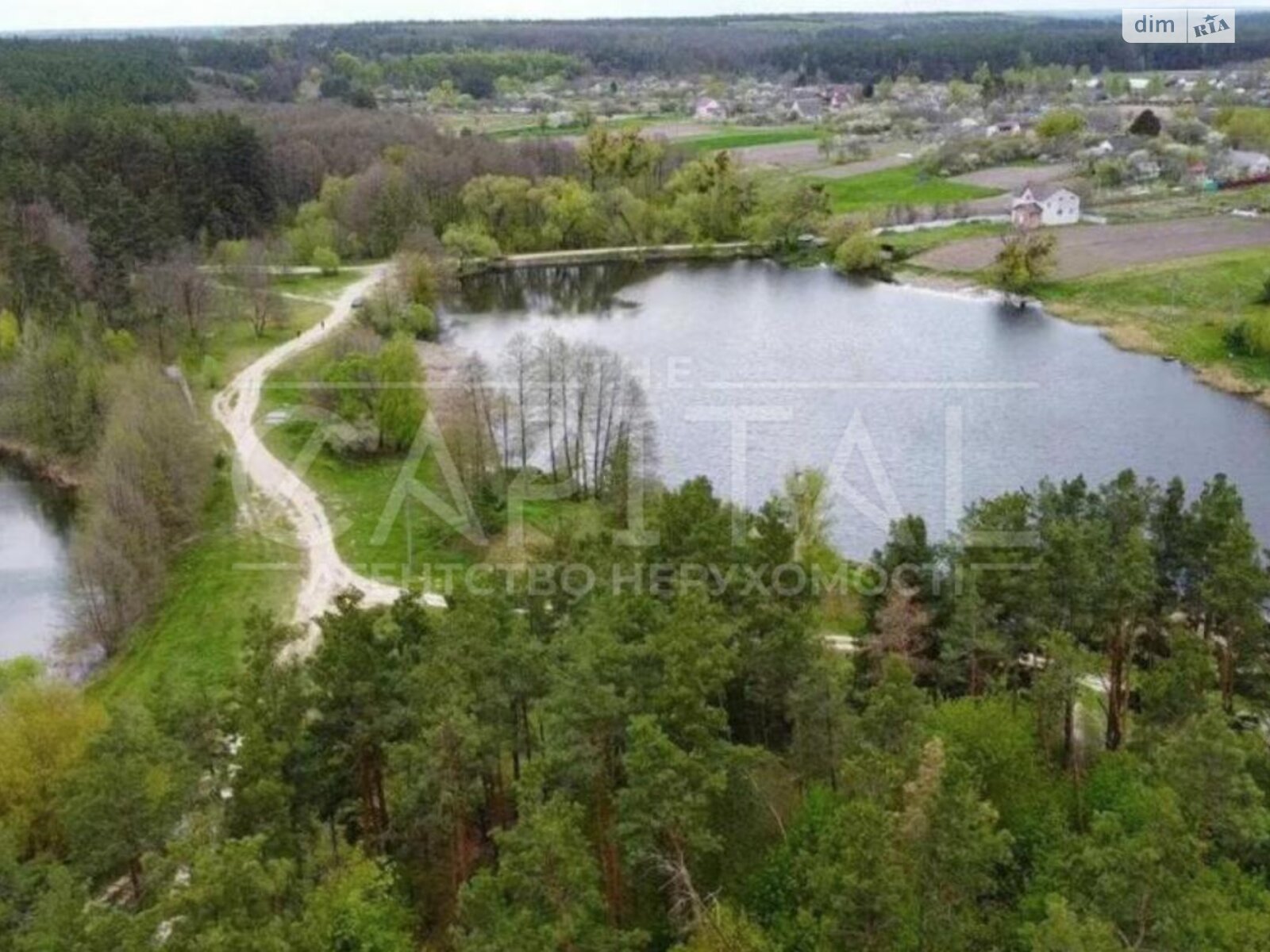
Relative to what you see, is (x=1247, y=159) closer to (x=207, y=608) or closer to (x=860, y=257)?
(x=860, y=257)

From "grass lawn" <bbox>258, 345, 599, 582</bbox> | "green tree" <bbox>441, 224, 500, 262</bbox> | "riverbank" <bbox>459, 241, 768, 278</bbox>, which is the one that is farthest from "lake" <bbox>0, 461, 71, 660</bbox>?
"riverbank" <bbox>459, 241, 768, 278</bbox>

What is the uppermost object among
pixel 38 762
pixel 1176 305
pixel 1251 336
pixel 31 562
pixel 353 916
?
pixel 1176 305

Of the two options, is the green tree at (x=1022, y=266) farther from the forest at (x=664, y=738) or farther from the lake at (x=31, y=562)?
the lake at (x=31, y=562)

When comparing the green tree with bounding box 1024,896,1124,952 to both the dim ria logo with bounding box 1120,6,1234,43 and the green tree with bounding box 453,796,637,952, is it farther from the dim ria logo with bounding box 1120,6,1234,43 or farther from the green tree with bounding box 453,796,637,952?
the dim ria logo with bounding box 1120,6,1234,43

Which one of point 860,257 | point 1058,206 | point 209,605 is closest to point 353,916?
point 209,605

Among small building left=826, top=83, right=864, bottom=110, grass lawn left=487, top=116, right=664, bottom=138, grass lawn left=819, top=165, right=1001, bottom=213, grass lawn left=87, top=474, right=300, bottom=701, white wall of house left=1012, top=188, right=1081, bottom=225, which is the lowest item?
grass lawn left=87, top=474, right=300, bottom=701

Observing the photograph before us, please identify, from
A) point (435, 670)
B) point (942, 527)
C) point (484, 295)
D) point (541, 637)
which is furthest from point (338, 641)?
point (484, 295)
